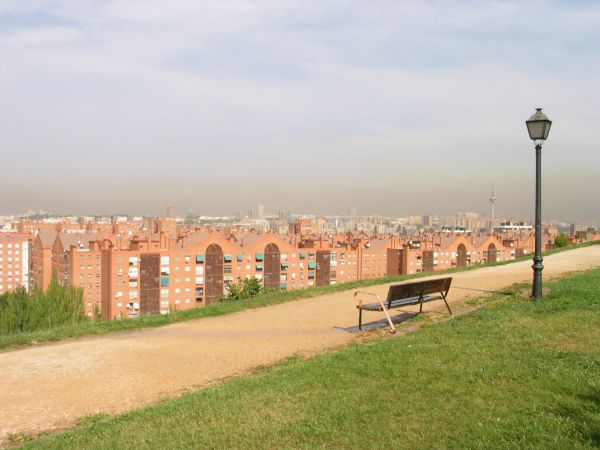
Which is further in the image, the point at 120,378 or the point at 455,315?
the point at 455,315

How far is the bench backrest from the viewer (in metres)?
8.75

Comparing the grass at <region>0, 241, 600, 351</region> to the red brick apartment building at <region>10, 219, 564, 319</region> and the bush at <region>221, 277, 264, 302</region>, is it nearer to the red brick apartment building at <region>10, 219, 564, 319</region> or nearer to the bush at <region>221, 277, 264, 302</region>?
the bush at <region>221, 277, 264, 302</region>

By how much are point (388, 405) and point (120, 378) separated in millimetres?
3581

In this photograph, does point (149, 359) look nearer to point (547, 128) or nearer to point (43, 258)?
point (547, 128)

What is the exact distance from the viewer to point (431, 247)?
65.9 m

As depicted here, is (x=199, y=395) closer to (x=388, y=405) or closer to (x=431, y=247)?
(x=388, y=405)

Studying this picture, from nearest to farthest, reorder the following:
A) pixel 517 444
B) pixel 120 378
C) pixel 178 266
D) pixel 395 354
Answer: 1. pixel 517 444
2. pixel 395 354
3. pixel 120 378
4. pixel 178 266

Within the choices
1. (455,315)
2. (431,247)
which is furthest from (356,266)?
(455,315)

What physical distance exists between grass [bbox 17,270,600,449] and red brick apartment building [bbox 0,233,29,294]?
94459 mm

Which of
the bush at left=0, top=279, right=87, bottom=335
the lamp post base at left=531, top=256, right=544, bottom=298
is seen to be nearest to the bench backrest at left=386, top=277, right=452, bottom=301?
the lamp post base at left=531, top=256, right=544, bottom=298

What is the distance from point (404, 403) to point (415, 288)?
4575 millimetres

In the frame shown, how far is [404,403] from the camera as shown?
186 inches

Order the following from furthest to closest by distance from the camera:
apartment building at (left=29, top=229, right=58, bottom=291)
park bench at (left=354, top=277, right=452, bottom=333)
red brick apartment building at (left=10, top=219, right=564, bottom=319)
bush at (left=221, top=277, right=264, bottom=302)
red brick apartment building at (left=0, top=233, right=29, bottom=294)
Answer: red brick apartment building at (left=0, top=233, right=29, bottom=294) < apartment building at (left=29, top=229, right=58, bottom=291) < red brick apartment building at (left=10, top=219, right=564, bottom=319) < bush at (left=221, top=277, right=264, bottom=302) < park bench at (left=354, top=277, right=452, bottom=333)

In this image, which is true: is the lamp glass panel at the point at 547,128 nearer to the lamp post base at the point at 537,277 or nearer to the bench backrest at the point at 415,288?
the lamp post base at the point at 537,277
